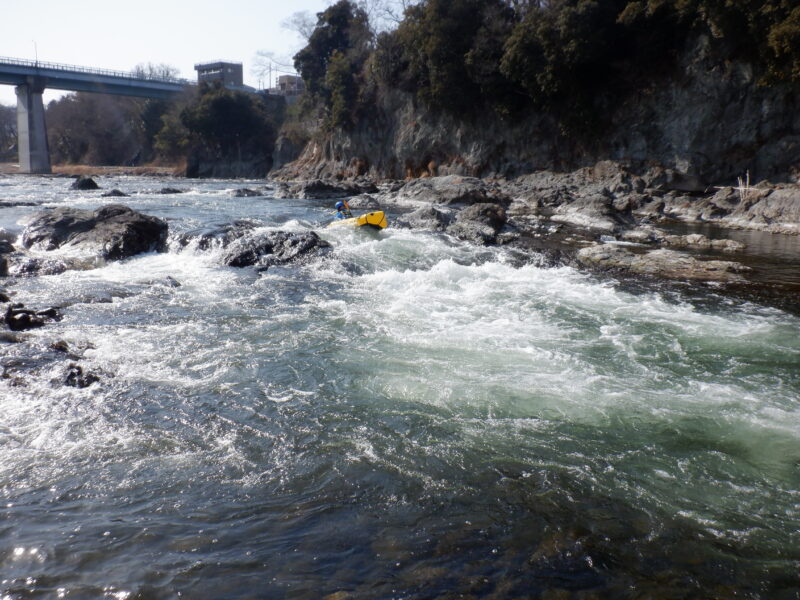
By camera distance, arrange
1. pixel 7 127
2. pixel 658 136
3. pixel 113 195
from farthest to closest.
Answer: pixel 7 127 → pixel 113 195 → pixel 658 136

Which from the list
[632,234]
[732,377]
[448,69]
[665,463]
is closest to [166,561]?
[665,463]

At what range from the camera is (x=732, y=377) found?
5359 mm

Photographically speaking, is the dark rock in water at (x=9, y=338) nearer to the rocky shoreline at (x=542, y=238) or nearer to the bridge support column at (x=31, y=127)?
the rocky shoreline at (x=542, y=238)

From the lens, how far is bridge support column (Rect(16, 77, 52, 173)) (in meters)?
46.5

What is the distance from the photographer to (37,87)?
154 ft

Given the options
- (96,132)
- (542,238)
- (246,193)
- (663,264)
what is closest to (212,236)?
(542,238)

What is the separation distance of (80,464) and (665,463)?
158 inches

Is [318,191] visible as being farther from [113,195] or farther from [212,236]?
[212,236]

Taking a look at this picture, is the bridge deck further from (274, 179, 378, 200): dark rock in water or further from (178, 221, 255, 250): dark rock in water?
(178, 221, 255, 250): dark rock in water

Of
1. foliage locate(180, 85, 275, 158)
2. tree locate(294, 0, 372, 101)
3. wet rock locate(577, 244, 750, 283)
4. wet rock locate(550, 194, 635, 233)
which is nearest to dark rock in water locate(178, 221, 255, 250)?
wet rock locate(577, 244, 750, 283)

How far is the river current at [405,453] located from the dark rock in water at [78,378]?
0.08 meters

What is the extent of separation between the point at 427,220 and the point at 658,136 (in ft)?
42.2

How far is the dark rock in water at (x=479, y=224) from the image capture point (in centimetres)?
Result: 1278

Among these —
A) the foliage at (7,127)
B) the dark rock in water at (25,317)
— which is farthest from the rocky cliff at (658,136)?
the foliage at (7,127)
